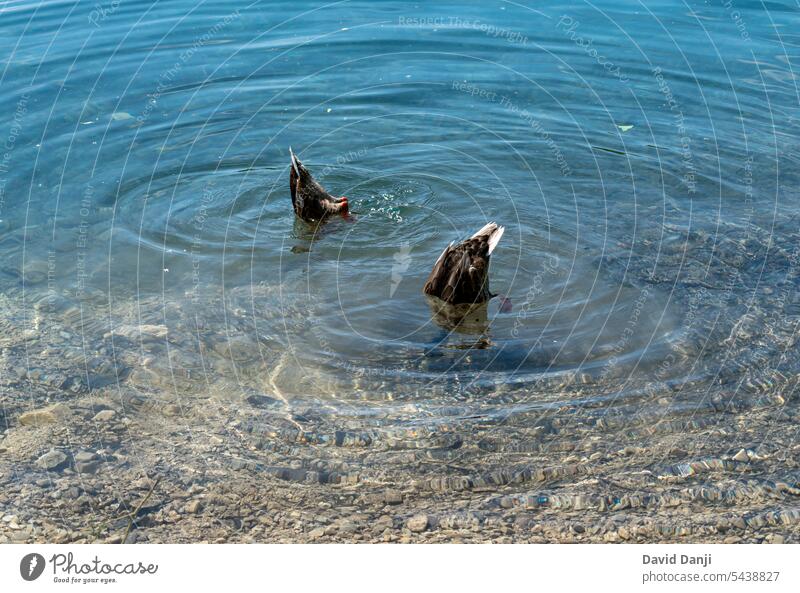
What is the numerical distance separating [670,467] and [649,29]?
42.0ft

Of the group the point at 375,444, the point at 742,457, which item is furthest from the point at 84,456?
the point at 742,457

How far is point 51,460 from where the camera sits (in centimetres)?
698

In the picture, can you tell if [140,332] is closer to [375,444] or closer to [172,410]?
[172,410]

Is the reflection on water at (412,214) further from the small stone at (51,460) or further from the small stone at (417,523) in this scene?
the small stone at (51,460)

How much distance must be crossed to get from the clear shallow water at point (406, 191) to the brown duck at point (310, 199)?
9.7 inches

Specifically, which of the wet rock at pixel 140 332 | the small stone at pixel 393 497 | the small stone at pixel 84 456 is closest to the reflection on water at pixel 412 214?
the wet rock at pixel 140 332

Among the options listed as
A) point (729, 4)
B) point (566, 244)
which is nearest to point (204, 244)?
point (566, 244)

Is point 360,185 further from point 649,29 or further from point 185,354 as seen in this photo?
point 649,29

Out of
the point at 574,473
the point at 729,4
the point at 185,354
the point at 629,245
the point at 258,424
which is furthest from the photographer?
the point at 729,4

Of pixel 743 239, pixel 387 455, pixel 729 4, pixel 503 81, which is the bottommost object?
pixel 387 455

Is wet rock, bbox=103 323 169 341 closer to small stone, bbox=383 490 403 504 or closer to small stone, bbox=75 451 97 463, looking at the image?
small stone, bbox=75 451 97 463

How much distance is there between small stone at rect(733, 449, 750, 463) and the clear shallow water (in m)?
0.90

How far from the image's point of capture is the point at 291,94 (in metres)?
15.1

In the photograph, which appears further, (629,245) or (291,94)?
(291,94)
